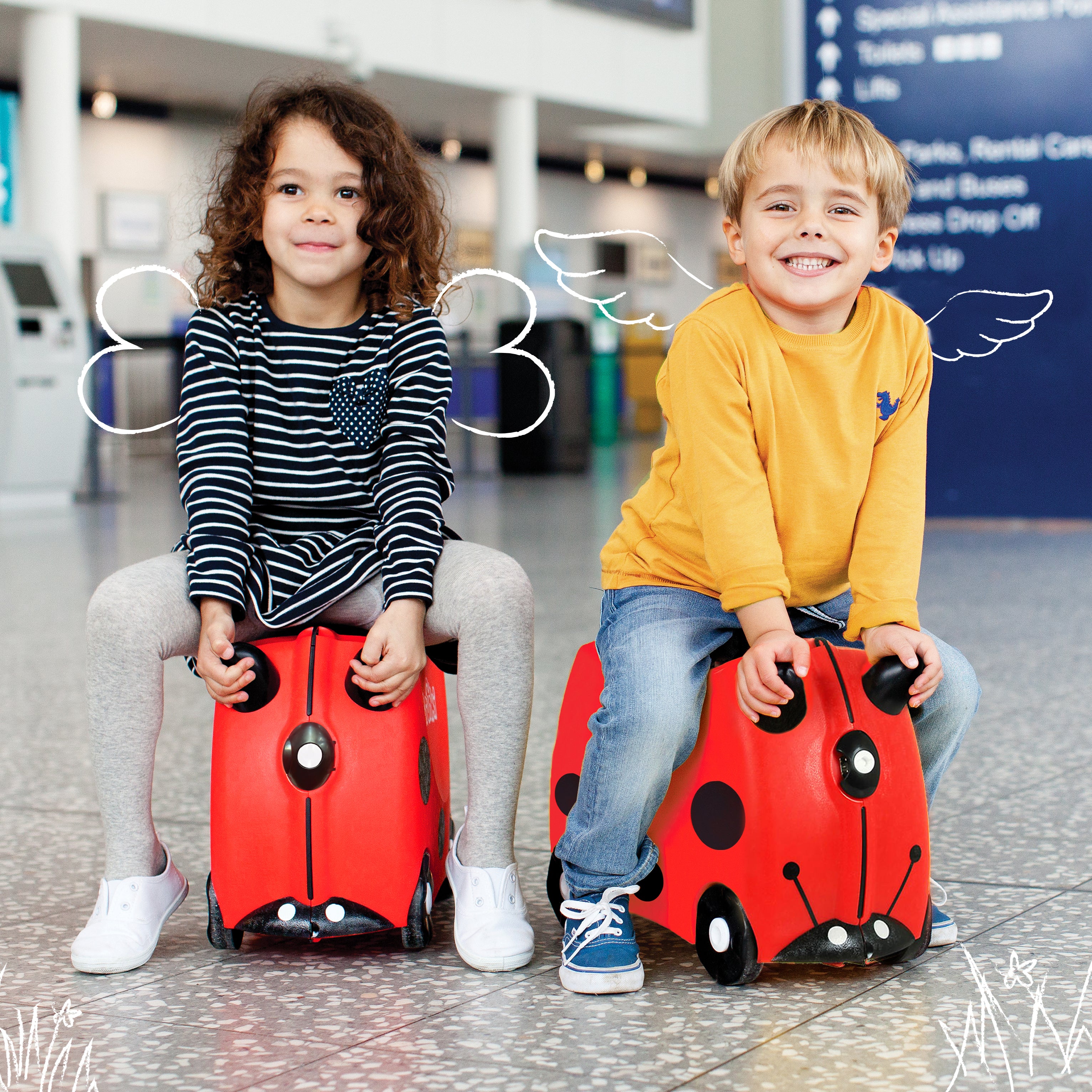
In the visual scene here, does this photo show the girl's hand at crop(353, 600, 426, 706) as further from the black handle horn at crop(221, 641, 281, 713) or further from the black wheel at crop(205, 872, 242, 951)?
the black wheel at crop(205, 872, 242, 951)

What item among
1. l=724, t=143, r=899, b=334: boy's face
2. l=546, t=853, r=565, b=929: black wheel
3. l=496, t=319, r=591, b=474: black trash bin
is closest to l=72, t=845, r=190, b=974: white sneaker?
l=546, t=853, r=565, b=929: black wheel

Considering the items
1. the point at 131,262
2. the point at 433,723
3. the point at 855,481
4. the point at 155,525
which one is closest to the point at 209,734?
the point at 433,723

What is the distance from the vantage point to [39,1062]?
1.33m

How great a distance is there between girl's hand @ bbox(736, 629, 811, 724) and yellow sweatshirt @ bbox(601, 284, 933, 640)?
0.07m

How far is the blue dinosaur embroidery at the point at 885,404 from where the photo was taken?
1.65 metres

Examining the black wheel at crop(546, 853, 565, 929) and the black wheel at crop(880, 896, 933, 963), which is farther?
the black wheel at crop(546, 853, 565, 929)

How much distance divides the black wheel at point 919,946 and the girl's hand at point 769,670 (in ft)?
0.89

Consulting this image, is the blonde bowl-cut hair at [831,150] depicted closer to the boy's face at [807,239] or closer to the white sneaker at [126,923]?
the boy's face at [807,239]

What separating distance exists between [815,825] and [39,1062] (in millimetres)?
739

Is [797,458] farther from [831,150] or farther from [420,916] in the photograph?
[420,916]

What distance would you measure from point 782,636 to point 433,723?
1.57 feet

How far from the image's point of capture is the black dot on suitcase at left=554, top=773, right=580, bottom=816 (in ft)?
5.74

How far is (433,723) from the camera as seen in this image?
5.88 ft

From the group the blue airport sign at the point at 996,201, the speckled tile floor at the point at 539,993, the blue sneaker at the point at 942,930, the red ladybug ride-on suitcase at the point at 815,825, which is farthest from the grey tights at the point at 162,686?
the blue airport sign at the point at 996,201
